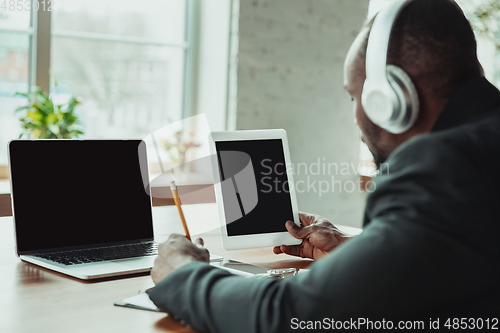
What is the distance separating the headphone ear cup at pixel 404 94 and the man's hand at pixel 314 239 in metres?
0.55

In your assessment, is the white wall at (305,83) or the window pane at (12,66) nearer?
the window pane at (12,66)

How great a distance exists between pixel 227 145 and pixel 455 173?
2.53 ft

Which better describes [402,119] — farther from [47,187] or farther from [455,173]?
[47,187]

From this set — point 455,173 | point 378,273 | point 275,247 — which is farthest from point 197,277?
point 275,247

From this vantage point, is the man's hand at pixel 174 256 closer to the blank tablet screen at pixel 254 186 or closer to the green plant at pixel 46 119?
the blank tablet screen at pixel 254 186

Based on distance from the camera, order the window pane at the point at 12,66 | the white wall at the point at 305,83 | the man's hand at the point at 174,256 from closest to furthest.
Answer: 1. the man's hand at the point at 174,256
2. the window pane at the point at 12,66
3. the white wall at the point at 305,83

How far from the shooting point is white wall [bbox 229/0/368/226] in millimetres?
3465

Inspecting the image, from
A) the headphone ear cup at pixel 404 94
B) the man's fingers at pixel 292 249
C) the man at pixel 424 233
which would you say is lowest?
the man's fingers at pixel 292 249

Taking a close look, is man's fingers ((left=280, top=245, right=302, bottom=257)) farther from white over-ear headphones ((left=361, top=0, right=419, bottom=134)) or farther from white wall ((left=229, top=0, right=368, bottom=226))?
white wall ((left=229, top=0, right=368, bottom=226))

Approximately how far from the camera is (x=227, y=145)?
4.31ft

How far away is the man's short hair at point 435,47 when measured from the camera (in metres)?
0.72

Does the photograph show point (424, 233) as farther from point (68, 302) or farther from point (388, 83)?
point (68, 302)

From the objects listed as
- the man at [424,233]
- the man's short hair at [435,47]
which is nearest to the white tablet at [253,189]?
the man at [424,233]

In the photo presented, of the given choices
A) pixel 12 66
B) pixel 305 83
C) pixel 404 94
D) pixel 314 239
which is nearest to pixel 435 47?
pixel 404 94
